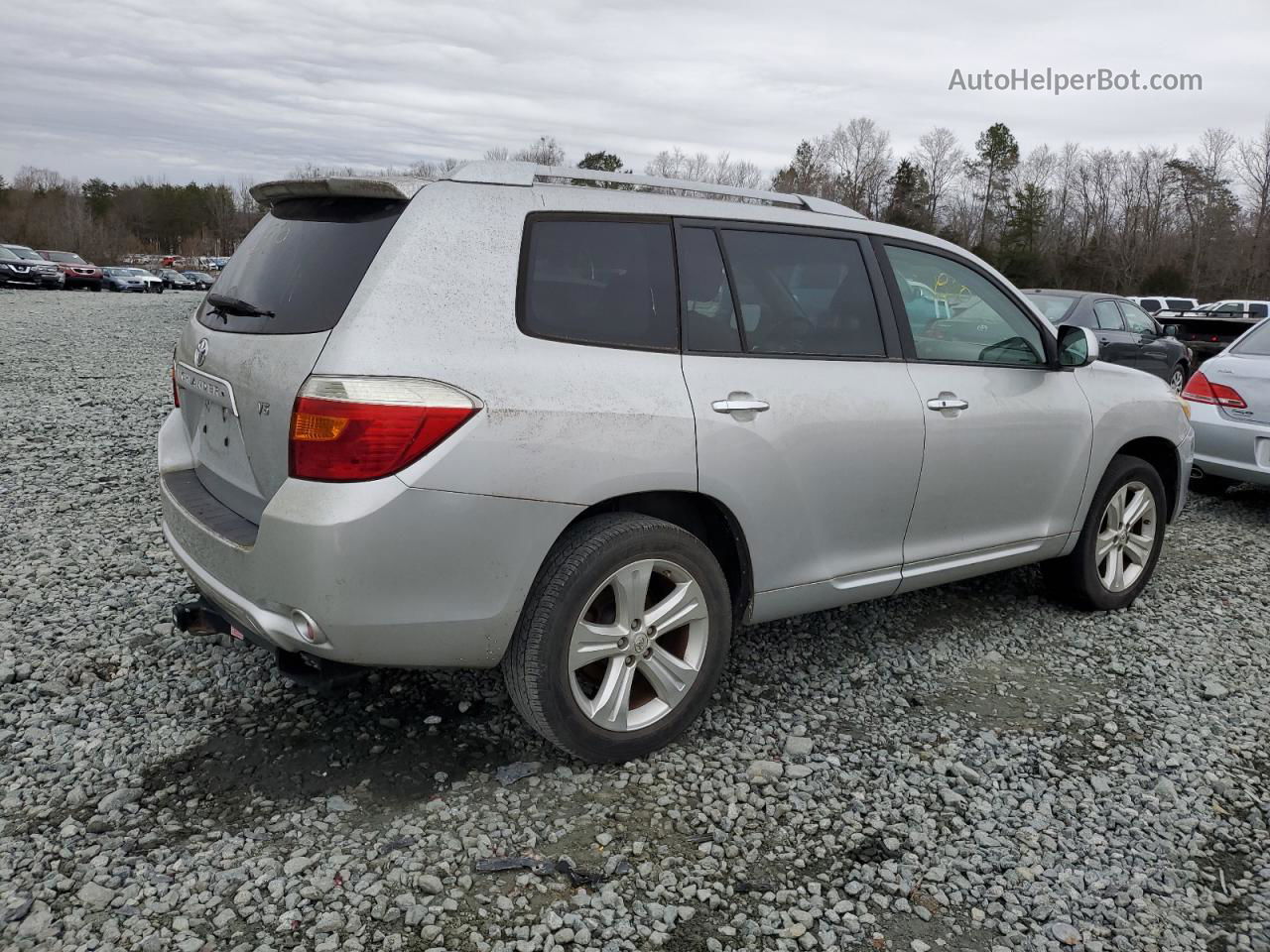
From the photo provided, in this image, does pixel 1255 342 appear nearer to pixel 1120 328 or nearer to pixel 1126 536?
pixel 1126 536

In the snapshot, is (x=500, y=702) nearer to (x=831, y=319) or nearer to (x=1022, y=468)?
(x=831, y=319)

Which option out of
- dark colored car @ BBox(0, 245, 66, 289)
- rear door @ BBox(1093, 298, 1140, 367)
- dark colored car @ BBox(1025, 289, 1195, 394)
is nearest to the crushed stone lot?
dark colored car @ BBox(1025, 289, 1195, 394)

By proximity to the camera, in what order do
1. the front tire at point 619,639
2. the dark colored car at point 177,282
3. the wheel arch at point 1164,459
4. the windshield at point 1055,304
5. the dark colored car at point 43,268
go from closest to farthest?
1. the front tire at point 619,639
2. the wheel arch at point 1164,459
3. the windshield at point 1055,304
4. the dark colored car at point 43,268
5. the dark colored car at point 177,282

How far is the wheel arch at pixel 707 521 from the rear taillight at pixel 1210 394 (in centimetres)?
522

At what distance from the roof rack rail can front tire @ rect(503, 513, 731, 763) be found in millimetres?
1129

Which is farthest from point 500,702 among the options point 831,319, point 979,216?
point 979,216

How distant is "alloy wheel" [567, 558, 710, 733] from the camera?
2.98 meters

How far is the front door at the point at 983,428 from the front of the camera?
12.4ft

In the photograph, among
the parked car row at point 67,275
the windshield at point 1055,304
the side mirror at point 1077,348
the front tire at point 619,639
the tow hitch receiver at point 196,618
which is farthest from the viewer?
the parked car row at point 67,275

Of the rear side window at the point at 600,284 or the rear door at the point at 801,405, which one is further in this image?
the rear door at the point at 801,405

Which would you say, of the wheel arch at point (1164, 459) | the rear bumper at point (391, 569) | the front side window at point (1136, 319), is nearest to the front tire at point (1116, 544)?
the wheel arch at point (1164, 459)

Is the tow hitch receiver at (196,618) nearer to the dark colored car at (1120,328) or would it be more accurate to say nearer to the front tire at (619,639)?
the front tire at (619,639)

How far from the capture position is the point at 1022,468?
4.08 m

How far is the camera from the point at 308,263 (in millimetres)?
2957
